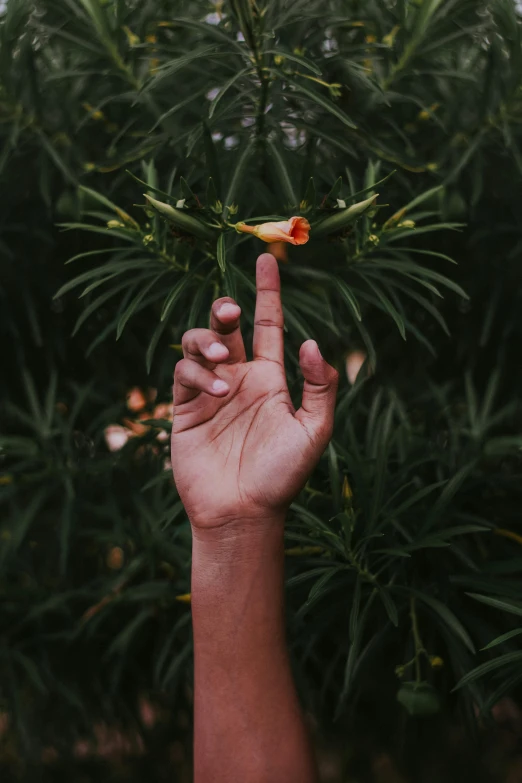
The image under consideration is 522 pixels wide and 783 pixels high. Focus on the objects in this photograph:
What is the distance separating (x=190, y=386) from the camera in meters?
0.80

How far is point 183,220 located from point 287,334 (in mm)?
427

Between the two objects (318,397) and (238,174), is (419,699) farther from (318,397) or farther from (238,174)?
(238,174)

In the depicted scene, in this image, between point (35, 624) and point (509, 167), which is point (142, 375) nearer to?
point (35, 624)

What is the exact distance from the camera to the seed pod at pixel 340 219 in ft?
2.77

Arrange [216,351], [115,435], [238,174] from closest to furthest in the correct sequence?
1. [216,351]
2. [238,174]
3. [115,435]

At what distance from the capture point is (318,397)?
0.84 meters

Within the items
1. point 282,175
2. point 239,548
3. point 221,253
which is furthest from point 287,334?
point 239,548

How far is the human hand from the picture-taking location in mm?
816

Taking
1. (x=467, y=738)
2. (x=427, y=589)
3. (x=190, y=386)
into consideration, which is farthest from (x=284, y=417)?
(x=467, y=738)

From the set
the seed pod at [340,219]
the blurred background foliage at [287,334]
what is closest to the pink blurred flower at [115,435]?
the blurred background foliage at [287,334]

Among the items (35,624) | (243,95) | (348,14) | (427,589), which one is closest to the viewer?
(243,95)

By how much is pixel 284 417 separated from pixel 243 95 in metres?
0.48

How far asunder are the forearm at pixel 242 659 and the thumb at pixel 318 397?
115 millimetres

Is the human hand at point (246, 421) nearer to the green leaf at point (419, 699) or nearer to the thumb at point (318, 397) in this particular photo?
the thumb at point (318, 397)
